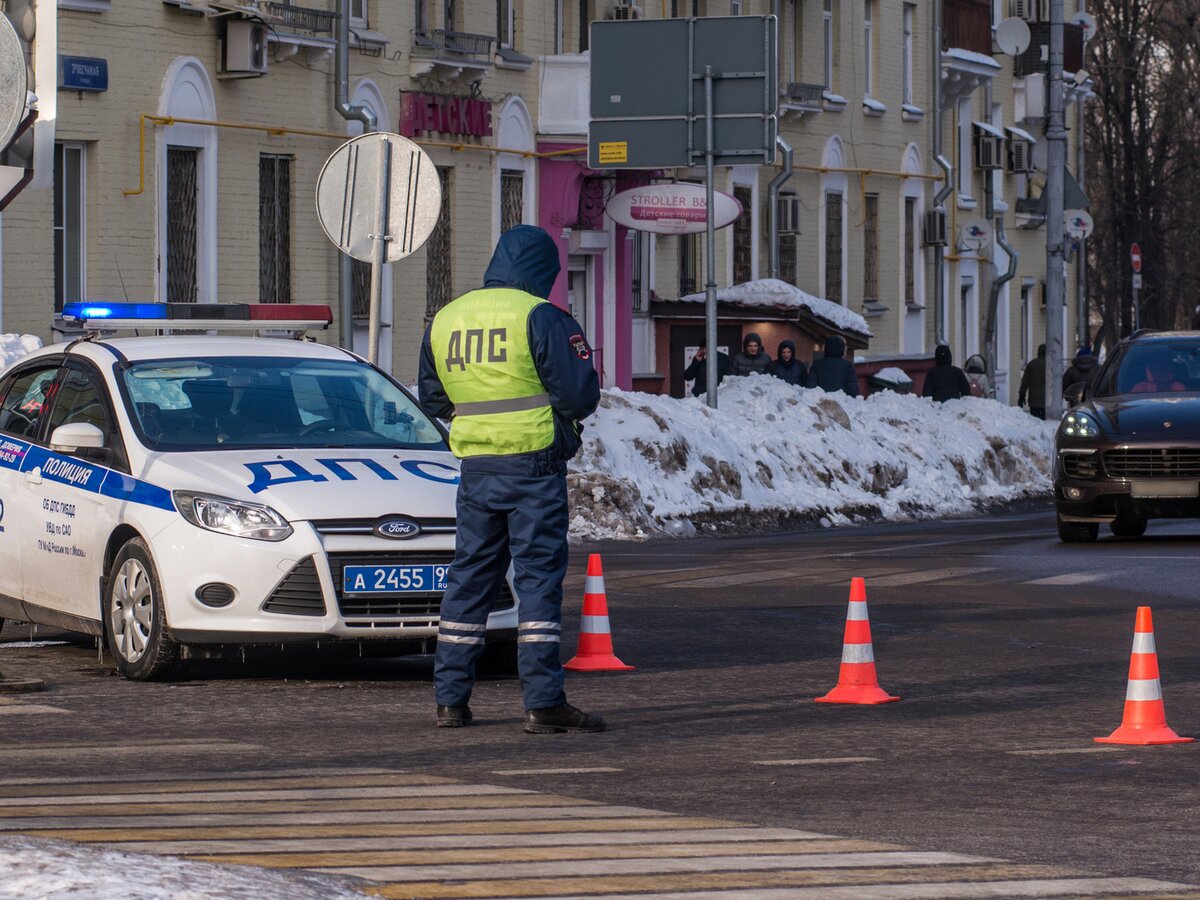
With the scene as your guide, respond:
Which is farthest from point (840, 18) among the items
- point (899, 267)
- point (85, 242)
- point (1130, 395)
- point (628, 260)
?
point (1130, 395)

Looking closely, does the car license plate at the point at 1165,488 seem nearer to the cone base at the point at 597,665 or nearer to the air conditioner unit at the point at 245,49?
the cone base at the point at 597,665

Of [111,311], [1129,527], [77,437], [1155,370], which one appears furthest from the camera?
Result: [1129,527]

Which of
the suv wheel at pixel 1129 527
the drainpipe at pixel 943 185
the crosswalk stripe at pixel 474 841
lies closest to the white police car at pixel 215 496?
the crosswalk stripe at pixel 474 841

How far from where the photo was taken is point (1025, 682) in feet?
37.7

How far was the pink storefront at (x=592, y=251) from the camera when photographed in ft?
113

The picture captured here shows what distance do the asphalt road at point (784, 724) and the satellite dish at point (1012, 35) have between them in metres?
32.5

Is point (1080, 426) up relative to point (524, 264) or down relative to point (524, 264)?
down

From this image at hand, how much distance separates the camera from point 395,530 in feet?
35.9

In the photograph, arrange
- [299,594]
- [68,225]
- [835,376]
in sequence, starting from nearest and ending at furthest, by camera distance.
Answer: [299,594] → [68,225] → [835,376]

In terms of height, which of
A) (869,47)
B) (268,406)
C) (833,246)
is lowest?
(268,406)

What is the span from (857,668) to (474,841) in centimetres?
427

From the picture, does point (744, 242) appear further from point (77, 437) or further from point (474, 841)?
point (474, 841)

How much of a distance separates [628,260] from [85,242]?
38.3 ft

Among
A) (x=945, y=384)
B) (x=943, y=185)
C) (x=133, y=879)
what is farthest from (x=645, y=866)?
(x=943, y=185)
